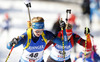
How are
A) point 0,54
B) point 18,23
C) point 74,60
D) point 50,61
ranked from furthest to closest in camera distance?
point 18,23, point 0,54, point 74,60, point 50,61

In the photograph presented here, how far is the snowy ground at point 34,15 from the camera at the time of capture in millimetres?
5047

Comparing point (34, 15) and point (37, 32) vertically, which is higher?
point (34, 15)

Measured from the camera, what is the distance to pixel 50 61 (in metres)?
3.51

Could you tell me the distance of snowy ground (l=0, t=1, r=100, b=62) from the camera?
5047mm

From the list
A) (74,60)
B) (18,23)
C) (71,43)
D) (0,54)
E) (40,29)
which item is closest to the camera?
(40,29)

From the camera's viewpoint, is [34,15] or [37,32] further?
[34,15]

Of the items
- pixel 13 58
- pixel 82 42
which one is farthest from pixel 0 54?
pixel 82 42

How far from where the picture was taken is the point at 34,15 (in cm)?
697

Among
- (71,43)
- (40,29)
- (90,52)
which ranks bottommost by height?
(90,52)

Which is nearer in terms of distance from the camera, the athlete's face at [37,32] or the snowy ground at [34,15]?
the athlete's face at [37,32]

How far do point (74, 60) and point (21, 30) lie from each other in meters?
2.27

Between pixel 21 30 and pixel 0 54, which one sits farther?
Answer: pixel 21 30

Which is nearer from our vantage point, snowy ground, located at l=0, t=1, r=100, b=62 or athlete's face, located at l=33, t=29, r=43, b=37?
athlete's face, located at l=33, t=29, r=43, b=37

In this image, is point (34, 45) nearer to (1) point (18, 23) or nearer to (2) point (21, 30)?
(2) point (21, 30)
